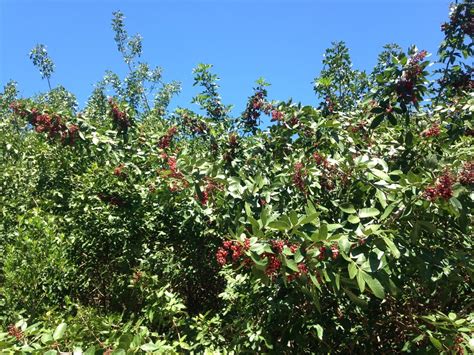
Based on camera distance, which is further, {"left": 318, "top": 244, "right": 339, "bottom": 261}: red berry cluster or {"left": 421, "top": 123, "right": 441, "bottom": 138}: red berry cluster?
{"left": 421, "top": 123, "right": 441, "bottom": 138}: red berry cluster

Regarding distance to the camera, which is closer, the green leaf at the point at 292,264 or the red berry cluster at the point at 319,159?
the green leaf at the point at 292,264

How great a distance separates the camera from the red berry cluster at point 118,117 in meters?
3.91

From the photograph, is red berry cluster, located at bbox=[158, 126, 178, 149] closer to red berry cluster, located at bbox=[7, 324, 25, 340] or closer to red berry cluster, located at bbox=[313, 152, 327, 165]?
red berry cluster, located at bbox=[313, 152, 327, 165]

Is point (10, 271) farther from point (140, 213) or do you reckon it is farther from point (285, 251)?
point (285, 251)

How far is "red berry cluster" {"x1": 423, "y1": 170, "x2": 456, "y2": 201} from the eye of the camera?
1.85 metres

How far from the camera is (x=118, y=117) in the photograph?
3910 mm

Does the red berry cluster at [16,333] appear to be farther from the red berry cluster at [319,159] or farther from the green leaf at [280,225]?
the red berry cluster at [319,159]

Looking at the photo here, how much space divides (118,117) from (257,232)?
99.7 inches

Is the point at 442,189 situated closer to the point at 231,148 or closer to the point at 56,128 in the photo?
the point at 231,148

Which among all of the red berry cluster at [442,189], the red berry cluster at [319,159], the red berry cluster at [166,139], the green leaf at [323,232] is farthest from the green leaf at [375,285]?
the red berry cluster at [166,139]

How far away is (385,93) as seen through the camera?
296 cm

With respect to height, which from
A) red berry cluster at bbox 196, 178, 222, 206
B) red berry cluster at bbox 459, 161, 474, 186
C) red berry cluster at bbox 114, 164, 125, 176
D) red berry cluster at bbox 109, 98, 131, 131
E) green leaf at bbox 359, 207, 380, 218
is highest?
red berry cluster at bbox 109, 98, 131, 131

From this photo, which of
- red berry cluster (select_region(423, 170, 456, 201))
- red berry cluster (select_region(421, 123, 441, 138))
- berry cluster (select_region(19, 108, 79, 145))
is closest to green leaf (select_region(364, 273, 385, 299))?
red berry cluster (select_region(423, 170, 456, 201))

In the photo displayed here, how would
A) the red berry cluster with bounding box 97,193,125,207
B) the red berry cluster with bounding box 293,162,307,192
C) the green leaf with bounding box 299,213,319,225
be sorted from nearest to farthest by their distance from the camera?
the green leaf with bounding box 299,213,319,225, the red berry cluster with bounding box 293,162,307,192, the red berry cluster with bounding box 97,193,125,207
